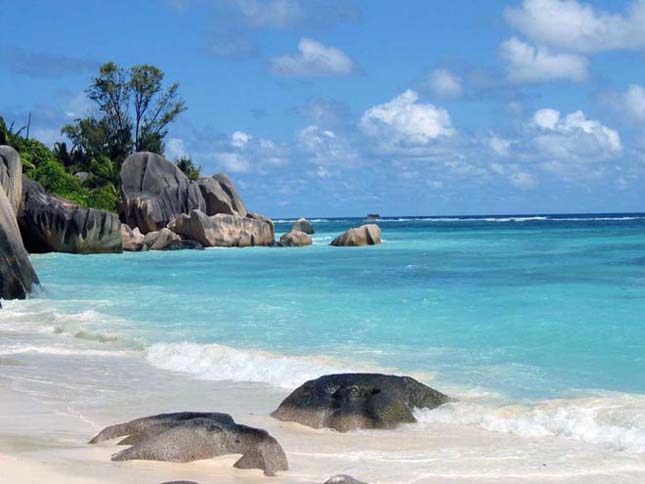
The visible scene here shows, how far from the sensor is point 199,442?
652 centimetres

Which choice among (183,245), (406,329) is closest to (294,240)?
(183,245)

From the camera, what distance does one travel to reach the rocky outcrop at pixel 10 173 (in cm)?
2870

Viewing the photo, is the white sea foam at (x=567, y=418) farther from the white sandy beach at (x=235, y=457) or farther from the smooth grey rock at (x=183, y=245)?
the smooth grey rock at (x=183, y=245)

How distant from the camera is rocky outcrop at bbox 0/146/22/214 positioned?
2870 cm

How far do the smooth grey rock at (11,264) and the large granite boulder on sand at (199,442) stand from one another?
12984mm

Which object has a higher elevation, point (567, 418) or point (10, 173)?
point (10, 173)

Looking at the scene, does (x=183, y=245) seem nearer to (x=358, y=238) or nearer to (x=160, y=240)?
(x=160, y=240)

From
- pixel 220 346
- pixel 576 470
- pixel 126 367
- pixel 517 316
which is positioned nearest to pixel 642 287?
pixel 517 316

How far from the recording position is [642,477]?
6.37 m

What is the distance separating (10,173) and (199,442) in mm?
25125

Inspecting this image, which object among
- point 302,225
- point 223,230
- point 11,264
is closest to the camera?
point 11,264

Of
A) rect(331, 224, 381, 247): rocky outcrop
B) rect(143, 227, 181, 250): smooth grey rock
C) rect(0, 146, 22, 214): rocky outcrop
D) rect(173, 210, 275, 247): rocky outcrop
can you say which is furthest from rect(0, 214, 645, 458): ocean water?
rect(331, 224, 381, 247): rocky outcrop

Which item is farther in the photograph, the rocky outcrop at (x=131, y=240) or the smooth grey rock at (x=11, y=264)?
the rocky outcrop at (x=131, y=240)

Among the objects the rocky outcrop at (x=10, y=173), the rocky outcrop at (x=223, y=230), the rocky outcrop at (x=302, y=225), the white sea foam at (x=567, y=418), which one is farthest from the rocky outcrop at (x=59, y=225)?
the white sea foam at (x=567, y=418)
